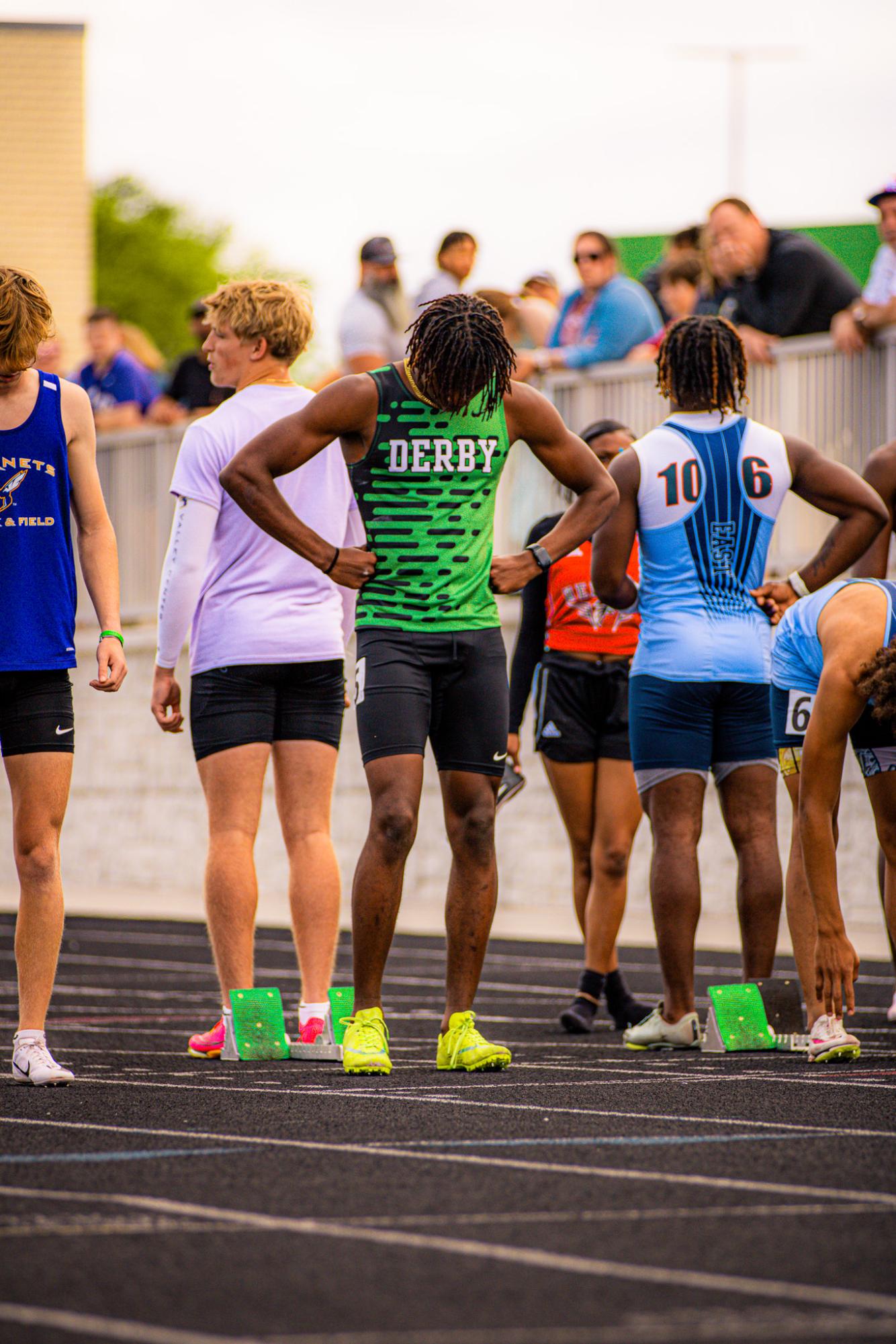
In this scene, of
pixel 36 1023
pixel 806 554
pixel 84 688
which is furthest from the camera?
pixel 84 688

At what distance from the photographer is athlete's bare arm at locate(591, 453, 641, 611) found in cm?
720

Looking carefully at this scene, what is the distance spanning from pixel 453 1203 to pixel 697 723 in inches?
133

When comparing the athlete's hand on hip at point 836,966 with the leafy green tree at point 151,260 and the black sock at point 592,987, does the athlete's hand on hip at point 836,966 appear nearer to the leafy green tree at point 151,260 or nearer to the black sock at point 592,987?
the black sock at point 592,987

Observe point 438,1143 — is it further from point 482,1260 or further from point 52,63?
point 52,63

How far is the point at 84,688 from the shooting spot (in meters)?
19.5

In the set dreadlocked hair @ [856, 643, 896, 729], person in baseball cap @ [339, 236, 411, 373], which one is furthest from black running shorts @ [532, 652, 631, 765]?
person in baseball cap @ [339, 236, 411, 373]

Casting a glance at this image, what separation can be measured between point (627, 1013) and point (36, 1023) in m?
2.79

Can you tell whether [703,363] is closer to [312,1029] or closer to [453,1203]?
[312,1029]

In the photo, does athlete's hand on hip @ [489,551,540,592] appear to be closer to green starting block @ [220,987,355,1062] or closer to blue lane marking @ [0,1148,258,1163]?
green starting block @ [220,987,355,1062]

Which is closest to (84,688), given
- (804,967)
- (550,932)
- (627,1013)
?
(550,932)

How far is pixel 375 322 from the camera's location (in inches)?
555

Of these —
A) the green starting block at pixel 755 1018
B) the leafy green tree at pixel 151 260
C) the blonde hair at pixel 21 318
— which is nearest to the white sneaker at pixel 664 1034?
the green starting block at pixel 755 1018

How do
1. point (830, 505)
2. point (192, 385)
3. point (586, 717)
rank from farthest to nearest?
point (192, 385), point (586, 717), point (830, 505)

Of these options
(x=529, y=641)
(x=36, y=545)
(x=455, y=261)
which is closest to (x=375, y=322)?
(x=455, y=261)
